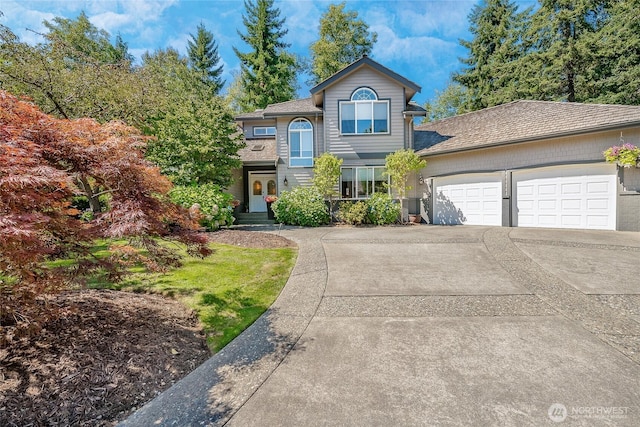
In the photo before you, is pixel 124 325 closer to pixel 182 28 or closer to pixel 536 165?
pixel 536 165

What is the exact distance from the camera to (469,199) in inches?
499

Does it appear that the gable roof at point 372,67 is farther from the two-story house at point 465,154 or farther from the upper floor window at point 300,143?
the upper floor window at point 300,143

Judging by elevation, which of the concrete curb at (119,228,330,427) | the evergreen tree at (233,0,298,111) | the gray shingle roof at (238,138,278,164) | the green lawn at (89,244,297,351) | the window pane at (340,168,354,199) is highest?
the evergreen tree at (233,0,298,111)

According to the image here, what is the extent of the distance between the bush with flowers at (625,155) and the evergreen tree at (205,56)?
28.7 metres

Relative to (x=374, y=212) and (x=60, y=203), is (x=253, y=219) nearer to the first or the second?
(x=374, y=212)

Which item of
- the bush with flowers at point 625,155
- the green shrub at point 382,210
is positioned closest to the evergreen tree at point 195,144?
the green shrub at point 382,210

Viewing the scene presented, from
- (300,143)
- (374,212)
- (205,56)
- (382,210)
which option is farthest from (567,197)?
(205,56)

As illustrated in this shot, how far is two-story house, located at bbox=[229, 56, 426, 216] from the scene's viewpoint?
13.8 m

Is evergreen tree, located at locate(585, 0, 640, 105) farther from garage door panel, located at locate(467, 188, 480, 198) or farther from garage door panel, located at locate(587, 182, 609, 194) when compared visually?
garage door panel, located at locate(467, 188, 480, 198)

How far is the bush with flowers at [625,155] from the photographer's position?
8.93 meters

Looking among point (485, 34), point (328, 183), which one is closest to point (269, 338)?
point (328, 183)

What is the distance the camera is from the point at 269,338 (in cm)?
363

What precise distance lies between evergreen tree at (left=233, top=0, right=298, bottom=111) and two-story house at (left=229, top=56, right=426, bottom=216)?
39.4ft

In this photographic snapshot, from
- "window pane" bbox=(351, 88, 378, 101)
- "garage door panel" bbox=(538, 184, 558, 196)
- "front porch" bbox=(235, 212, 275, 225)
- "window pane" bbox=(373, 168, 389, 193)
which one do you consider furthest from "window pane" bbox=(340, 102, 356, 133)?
"garage door panel" bbox=(538, 184, 558, 196)
